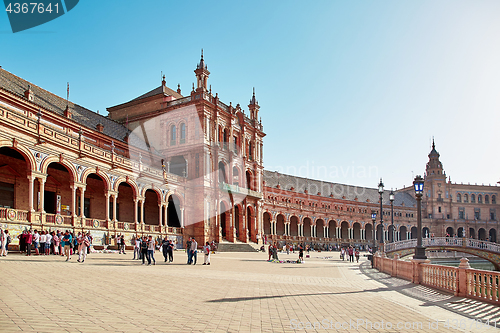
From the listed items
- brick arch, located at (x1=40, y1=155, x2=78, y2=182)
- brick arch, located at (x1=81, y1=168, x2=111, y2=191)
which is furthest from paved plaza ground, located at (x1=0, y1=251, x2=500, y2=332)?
brick arch, located at (x1=81, y1=168, x2=111, y2=191)

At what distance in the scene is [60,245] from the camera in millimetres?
23609

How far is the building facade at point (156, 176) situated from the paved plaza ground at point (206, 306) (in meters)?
13.3

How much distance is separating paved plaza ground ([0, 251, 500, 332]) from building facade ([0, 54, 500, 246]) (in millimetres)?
13292

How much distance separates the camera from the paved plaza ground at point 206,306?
6.96 metres

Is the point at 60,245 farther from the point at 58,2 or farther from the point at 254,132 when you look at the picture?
the point at 254,132

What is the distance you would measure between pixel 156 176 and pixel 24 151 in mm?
14618

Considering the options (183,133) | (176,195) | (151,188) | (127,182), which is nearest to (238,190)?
(183,133)

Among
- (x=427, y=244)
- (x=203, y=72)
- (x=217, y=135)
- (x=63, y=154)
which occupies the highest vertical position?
(x=203, y=72)

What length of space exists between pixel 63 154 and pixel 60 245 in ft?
20.8

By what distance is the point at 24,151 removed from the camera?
78.1 feet

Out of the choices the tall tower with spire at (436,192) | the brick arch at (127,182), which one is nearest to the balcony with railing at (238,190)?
the brick arch at (127,182)

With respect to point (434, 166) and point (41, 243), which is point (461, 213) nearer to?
point (434, 166)

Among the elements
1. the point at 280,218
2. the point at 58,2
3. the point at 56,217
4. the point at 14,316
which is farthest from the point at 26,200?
the point at 280,218

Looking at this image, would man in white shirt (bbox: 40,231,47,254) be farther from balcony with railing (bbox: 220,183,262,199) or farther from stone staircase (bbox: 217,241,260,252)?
balcony with railing (bbox: 220,183,262,199)
